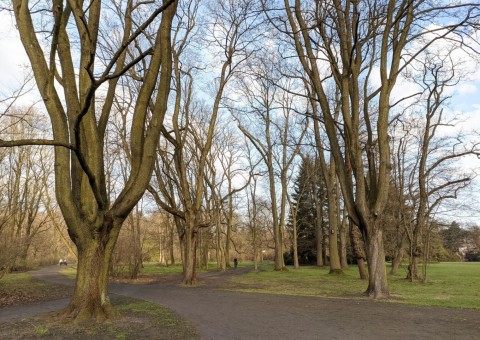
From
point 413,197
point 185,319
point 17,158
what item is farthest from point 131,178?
point 17,158

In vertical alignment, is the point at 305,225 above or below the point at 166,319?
above

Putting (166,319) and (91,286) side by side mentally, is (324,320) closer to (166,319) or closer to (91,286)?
(166,319)

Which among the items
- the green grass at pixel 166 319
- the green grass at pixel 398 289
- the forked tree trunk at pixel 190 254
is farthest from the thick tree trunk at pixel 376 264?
the forked tree trunk at pixel 190 254

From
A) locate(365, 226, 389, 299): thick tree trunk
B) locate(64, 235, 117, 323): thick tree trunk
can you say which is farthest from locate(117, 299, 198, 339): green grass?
locate(365, 226, 389, 299): thick tree trunk

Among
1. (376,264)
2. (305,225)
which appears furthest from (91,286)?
(305,225)

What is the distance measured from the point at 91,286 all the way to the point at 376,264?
27.2 feet

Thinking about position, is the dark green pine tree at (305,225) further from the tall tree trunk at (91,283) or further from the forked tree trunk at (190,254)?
the tall tree trunk at (91,283)

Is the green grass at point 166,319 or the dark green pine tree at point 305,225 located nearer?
the green grass at point 166,319

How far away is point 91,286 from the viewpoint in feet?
27.7

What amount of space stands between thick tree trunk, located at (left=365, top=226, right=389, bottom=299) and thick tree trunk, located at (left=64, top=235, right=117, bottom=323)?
7.74 metres

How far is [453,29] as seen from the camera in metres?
11.7

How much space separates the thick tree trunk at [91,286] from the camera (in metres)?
8.30

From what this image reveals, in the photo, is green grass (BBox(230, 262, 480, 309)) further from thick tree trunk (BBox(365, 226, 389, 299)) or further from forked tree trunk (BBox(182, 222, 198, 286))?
forked tree trunk (BBox(182, 222, 198, 286))

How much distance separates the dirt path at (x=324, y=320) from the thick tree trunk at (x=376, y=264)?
1017mm
